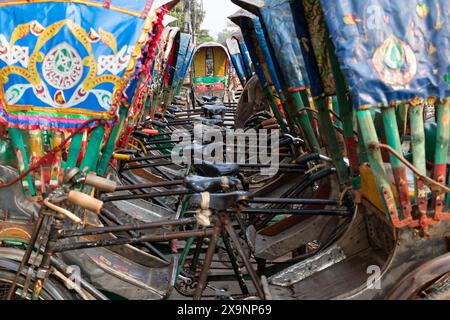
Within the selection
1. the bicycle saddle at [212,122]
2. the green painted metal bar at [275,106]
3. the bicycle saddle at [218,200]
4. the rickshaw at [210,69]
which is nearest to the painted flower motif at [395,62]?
the bicycle saddle at [218,200]

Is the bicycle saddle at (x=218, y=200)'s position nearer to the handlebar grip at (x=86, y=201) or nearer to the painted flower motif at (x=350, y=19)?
the handlebar grip at (x=86, y=201)

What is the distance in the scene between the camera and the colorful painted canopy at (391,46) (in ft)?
7.70

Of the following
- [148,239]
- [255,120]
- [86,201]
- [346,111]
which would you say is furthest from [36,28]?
[255,120]

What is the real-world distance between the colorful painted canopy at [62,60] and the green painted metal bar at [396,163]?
1.48m

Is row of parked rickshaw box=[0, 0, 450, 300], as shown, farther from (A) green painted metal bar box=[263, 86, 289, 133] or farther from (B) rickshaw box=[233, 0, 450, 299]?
(A) green painted metal bar box=[263, 86, 289, 133]

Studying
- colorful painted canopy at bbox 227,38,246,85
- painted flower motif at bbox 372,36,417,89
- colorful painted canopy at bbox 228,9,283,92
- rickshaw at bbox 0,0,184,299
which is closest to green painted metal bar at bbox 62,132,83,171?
rickshaw at bbox 0,0,184,299

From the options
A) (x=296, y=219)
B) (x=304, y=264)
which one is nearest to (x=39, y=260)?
(x=304, y=264)

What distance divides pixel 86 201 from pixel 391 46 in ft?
5.46

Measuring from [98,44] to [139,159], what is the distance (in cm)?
232

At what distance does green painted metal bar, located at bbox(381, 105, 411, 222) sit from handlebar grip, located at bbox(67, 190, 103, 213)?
1473 mm

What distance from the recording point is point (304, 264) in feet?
11.0

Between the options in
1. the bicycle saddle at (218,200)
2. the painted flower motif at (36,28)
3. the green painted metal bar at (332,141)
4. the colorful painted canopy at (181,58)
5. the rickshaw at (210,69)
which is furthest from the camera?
the rickshaw at (210,69)

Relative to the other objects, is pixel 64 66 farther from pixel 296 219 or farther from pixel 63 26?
pixel 296 219
